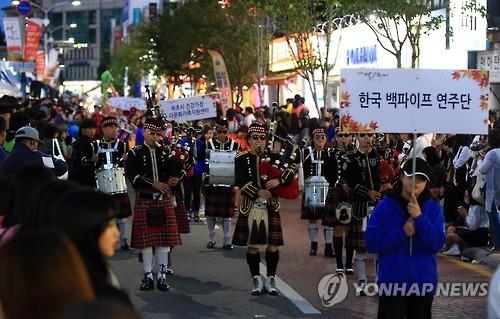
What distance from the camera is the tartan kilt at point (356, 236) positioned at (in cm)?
1195

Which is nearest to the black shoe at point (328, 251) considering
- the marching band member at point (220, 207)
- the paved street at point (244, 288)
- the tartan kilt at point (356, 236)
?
the paved street at point (244, 288)

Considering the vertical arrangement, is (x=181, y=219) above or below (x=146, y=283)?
above

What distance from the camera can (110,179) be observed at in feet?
45.5

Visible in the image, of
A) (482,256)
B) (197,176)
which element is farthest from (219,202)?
(482,256)

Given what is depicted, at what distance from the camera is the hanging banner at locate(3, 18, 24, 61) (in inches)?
1718

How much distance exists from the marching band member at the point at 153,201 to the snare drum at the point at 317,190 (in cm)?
209

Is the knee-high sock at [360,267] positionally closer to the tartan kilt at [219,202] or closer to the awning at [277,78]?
A: the tartan kilt at [219,202]

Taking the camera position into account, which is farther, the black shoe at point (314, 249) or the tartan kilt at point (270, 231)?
the black shoe at point (314, 249)

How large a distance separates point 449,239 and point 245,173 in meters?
4.25

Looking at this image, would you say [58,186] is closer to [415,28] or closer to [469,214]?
[469,214]

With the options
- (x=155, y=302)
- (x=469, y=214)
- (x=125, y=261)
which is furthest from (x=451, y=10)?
(x=155, y=302)

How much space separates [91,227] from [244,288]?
25.9 feet

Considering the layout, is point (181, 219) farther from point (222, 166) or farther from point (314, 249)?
point (314, 249)

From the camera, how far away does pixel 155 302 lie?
1105 centimetres
